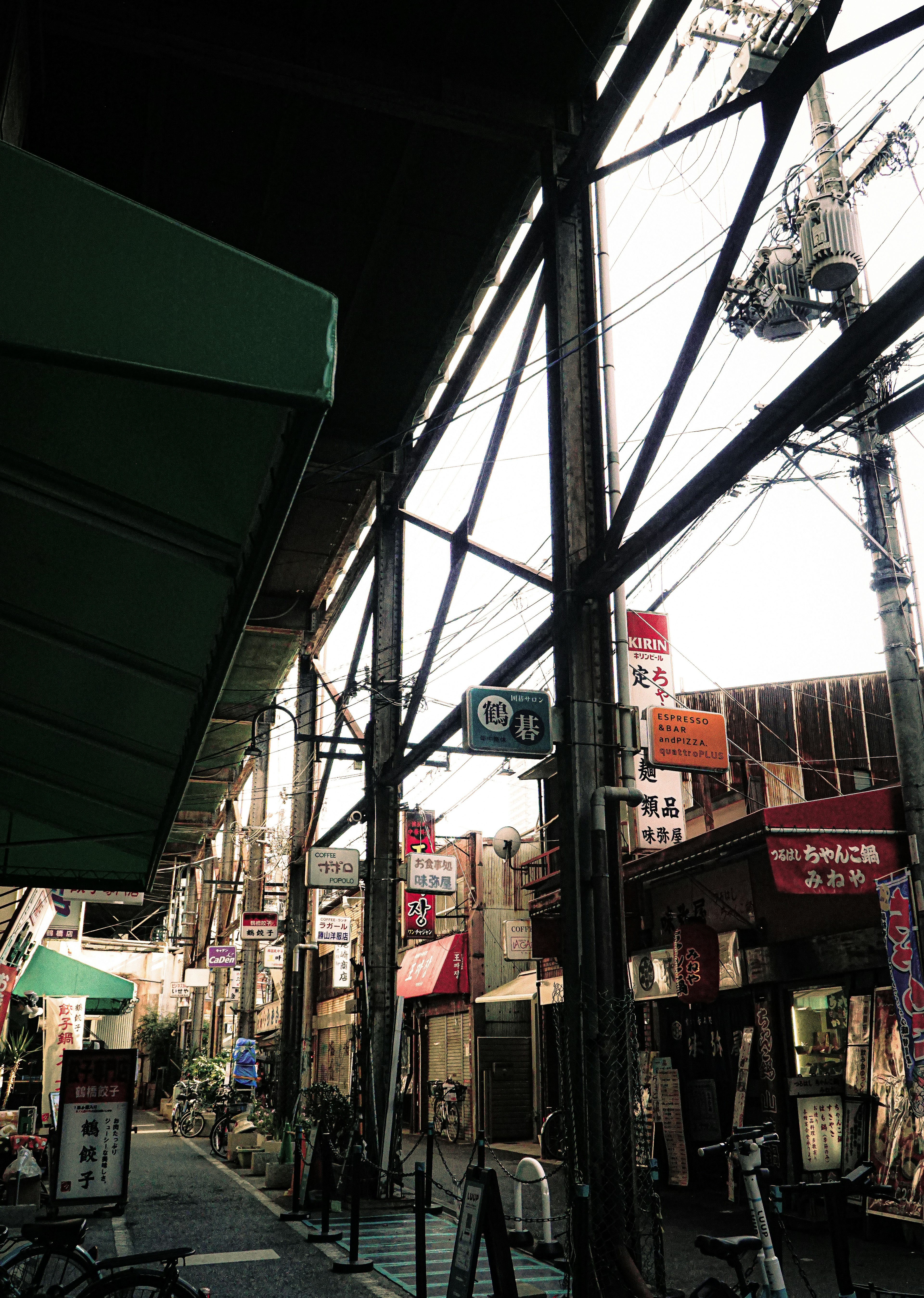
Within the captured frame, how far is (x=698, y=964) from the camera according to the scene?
13.7 m

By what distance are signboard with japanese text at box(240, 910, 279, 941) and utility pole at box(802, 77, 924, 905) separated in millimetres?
19452

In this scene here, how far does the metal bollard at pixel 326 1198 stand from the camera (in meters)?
11.2

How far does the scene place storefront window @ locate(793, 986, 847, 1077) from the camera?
13.1 m

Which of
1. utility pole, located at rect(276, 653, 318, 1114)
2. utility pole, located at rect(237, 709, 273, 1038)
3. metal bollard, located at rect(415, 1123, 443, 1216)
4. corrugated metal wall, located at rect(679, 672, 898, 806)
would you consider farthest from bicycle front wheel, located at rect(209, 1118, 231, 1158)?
corrugated metal wall, located at rect(679, 672, 898, 806)

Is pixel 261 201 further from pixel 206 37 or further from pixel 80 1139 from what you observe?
pixel 80 1139

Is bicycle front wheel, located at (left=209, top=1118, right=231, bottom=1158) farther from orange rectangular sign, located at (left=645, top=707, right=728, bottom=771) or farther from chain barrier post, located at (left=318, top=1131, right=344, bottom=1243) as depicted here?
orange rectangular sign, located at (left=645, top=707, right=728, bottom=771)

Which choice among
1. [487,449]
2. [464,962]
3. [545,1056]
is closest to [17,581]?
[487,449]

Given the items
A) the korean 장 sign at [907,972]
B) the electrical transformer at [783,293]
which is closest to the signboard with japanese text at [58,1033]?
the korean 장 sign at [907,972]

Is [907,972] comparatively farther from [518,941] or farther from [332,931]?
[332,931]

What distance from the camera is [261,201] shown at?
43.5ft

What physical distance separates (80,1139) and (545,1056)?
13.1 meters

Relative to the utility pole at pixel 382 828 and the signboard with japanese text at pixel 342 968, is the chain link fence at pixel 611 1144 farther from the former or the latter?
the signboard with japanese text at pixel 342 968

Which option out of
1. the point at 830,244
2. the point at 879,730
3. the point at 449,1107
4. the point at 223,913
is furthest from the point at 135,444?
the point at 223,913

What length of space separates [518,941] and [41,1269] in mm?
17473
